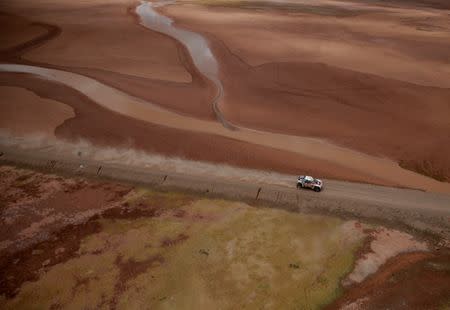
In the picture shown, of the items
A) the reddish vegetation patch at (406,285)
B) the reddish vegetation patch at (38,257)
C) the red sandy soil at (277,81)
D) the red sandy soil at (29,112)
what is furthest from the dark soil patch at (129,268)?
the red sandy soil at (29,112)

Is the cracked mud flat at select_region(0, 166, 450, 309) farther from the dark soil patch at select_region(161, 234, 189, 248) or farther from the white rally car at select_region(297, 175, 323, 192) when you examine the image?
the white rally car at select_region(297, 175, 323, 192)

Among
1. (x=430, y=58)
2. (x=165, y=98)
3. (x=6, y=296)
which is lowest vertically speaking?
(x=6, y=296)

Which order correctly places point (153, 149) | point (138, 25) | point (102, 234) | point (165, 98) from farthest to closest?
1. point (138, 25)
2. point (165, 98)
3. point (153, 149)
4. point (102, 234)

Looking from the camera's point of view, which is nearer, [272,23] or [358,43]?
[358,43]

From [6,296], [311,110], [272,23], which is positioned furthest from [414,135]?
[272,23]

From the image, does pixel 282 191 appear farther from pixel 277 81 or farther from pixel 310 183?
pixel 277 81

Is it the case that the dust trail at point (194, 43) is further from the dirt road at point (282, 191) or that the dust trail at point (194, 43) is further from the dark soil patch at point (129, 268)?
the dark soil patch at point (129, 268)

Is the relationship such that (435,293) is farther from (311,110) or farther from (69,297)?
(311,110)
